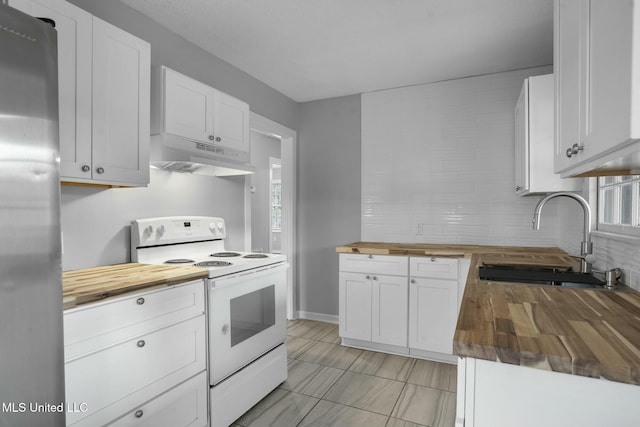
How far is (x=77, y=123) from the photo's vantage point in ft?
5.46

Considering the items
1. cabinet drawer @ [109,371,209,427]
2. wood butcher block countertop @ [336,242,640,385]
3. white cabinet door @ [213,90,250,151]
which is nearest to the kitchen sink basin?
wood butcher block countertop @ [336,242,640,385]

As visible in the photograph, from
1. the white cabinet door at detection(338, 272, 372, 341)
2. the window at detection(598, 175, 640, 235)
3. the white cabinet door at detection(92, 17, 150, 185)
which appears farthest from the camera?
the white cabinet door at detection(338, 272, 372, 341)

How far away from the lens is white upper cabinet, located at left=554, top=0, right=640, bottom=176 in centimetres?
74

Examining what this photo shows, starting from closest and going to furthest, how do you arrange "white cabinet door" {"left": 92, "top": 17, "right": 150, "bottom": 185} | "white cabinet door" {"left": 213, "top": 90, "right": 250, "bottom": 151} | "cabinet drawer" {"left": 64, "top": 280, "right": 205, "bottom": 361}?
"cabinet drawer" {"left": 64, "top": 280, "right": 205, "bottom": 361}
"white cabinet door" {"left": 92, "top": 17, "right": 150, "bottom": 185}
"white cabinet door" {"left": 213, "top": 90, "right": 250, "bottom": 151}

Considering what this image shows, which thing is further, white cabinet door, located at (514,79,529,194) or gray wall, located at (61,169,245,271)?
white cabinet door, located at (514,79,529,194)

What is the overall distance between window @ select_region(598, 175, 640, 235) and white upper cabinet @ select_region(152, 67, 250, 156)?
2287 millimetres

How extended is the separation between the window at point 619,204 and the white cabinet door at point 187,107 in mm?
2296

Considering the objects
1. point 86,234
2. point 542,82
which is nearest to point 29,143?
point 86,234

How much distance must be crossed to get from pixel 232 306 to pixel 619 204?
209 cm

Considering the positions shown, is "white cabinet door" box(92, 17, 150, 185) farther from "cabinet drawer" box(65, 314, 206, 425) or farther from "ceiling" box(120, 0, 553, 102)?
"cabinet drawer" box(65, 314, 206, 425)

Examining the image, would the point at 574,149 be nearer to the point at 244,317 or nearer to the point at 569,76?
the point at 569,76

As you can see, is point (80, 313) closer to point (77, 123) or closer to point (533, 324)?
point (77, 123)

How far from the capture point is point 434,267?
2.90m

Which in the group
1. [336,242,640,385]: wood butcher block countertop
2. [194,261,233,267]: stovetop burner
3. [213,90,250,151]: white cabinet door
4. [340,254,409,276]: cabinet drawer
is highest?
[213,90,250,151]: white cabinet door
